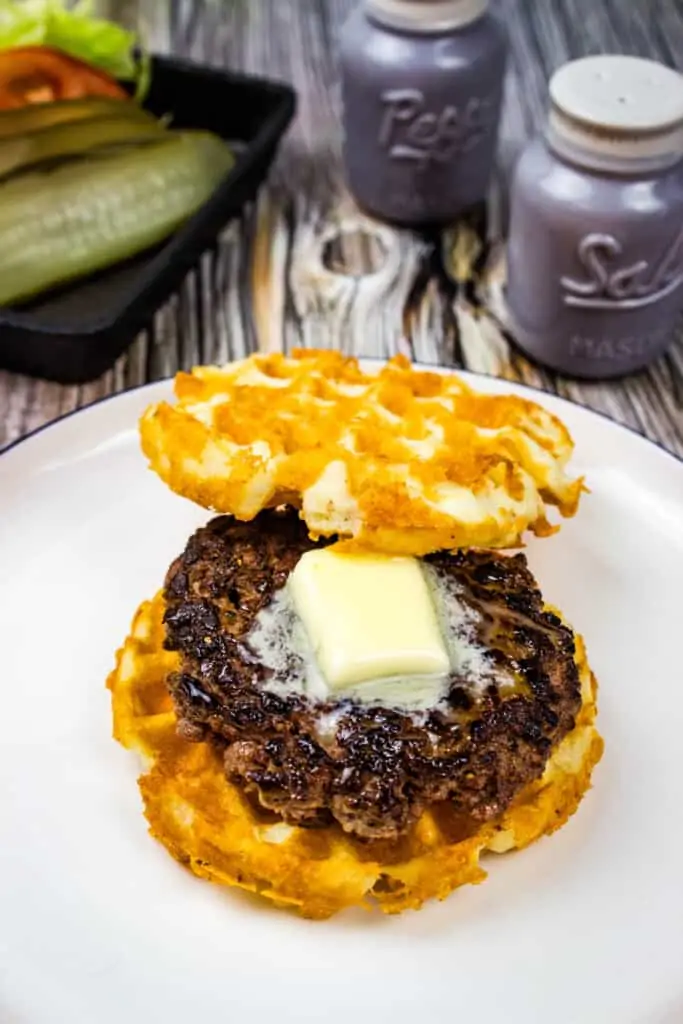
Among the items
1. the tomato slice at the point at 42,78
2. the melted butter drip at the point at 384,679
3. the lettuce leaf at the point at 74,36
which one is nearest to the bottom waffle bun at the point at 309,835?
the melted butter drip at the point at 384,679

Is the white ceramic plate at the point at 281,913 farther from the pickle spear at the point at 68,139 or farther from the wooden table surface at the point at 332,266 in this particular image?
the pickle spear at the point at 68,139

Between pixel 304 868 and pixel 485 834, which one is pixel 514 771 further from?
pixel 304 868

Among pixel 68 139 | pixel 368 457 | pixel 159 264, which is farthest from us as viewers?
pixel 68 139

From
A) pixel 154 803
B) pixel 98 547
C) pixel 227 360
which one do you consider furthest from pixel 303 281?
pixel 154 803

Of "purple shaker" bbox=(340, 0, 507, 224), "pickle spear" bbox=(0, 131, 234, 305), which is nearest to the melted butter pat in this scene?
"pickle spear" bbox=(0, 131, 234, 305)

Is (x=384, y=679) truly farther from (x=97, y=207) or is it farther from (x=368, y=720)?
(x=97, y=207)

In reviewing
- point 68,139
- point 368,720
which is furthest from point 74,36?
point 368,720
